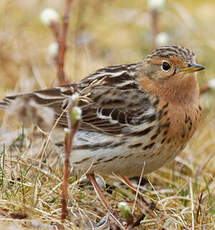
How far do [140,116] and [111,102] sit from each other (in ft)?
1.11

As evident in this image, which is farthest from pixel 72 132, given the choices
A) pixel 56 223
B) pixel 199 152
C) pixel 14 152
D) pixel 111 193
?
pixel 199 152

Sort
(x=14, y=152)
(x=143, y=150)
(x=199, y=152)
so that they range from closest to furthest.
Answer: (x=143, y=150) → (x=14, y=152) → (x=199, y=152)

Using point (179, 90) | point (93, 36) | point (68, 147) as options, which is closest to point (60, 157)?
point (179, 90)

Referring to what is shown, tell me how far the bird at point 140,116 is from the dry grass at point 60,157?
0.27 meters

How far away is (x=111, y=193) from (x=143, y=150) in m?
0.69

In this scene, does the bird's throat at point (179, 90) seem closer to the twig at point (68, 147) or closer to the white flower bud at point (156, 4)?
the twig at point (68, 147)

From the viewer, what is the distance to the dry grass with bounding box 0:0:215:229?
416 centimetres

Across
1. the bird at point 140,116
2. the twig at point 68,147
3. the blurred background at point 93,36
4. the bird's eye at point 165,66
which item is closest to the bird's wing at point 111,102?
the bird at point 140,116

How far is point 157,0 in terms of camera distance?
6859 mm

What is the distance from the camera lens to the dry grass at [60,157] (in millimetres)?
4164

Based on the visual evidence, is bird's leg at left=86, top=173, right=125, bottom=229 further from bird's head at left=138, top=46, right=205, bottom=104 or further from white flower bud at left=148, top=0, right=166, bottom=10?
white flower bud at left=148, top=0, right=166, bottom=10

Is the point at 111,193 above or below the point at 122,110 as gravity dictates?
below

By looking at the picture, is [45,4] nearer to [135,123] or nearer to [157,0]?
[157,0]

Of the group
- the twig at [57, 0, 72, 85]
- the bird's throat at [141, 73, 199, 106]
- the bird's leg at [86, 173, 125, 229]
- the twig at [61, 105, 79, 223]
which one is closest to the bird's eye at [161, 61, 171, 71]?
the bird's throat at [141, 73, 199, 106]
